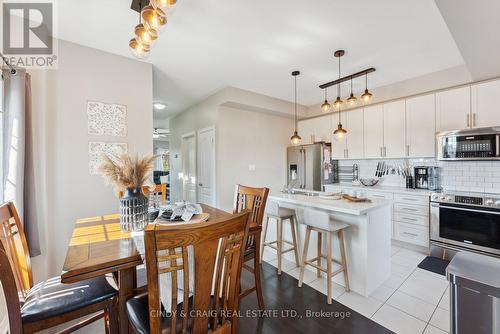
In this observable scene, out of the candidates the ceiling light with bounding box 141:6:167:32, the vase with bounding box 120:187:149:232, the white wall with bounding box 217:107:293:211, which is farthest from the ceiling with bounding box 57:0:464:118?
the vase with bounding box 120:187:149:232

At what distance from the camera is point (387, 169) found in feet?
13.4

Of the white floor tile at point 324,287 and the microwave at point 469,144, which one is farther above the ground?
the microwave at point 469,144

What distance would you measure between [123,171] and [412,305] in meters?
2.74

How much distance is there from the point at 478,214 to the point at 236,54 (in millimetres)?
3552

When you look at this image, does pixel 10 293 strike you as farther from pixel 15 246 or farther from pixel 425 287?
pixel 425 287

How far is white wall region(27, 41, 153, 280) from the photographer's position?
221cm

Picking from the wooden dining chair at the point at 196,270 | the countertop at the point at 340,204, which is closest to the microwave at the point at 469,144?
the countertop at the point at 340,204

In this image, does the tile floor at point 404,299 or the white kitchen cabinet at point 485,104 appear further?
the white kitchen cabinet at point 485,104

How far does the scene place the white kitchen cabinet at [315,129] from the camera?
15.2ft

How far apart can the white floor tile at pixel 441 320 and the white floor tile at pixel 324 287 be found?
722 mm

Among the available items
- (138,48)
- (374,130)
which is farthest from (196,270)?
(374,130)

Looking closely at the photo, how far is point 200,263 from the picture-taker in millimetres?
904

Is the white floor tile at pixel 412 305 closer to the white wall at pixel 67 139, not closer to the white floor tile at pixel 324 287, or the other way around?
the white floor tile at pixel 324 287

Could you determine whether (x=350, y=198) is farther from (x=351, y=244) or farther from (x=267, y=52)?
(x=267, y=52)
